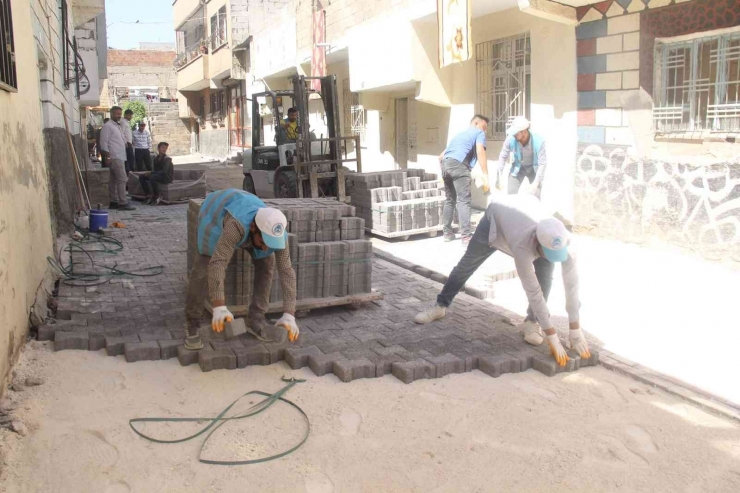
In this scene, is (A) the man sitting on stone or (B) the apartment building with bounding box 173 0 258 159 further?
(B) the apartment building with bounding box 173 0 258 159

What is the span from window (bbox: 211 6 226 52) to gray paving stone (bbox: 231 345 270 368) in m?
24.1

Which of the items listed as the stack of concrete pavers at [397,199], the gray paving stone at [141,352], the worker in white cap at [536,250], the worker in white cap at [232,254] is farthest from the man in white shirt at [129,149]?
the worker in white cap at [536,250]

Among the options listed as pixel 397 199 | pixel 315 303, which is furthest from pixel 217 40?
pixel 315 303

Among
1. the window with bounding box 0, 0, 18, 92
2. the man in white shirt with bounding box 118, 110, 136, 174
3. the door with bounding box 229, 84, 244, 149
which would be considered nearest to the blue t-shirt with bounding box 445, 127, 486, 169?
the window with bounding box 0, 0, 18, 92

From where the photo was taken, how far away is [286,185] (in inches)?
438

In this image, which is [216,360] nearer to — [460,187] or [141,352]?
[141,352]

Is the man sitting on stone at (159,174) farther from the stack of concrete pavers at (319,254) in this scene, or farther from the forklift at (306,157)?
the stack of concrete pavers at (319,254)

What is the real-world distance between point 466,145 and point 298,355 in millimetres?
4975

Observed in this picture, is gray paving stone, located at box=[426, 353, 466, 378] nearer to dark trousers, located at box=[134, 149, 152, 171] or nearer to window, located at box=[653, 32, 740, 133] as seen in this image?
window, located at box=[653, 32, 740, 133]

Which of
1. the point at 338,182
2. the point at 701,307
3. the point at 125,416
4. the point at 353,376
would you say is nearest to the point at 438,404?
the point at 353,376

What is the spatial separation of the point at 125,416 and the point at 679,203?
21.8 feet

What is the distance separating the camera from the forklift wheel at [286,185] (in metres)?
10.9

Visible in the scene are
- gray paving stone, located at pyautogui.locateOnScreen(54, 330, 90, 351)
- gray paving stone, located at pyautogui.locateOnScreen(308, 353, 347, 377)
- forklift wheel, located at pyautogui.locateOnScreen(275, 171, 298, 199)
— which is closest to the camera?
gray paving stone, located at pyautogui.locateOnScreen(308, 353, 347, 377)

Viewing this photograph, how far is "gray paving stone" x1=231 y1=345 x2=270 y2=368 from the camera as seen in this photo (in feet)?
14.9
